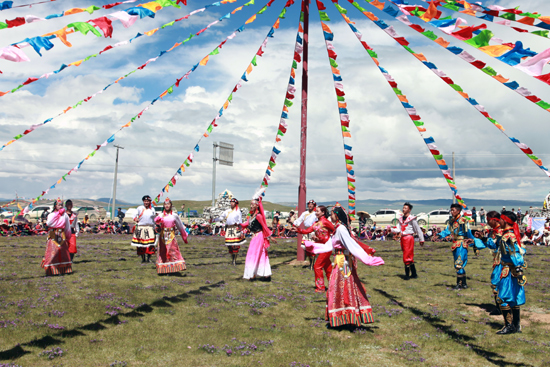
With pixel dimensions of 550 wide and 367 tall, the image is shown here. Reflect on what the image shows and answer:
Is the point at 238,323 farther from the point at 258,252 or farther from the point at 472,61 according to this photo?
the point at 472,61

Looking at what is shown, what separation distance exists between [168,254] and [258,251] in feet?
9.24

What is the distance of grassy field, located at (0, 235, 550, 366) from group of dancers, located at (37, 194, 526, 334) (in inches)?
16.9

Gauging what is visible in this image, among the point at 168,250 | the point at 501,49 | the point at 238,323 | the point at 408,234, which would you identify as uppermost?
the point at 501,49

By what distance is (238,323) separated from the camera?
26.3 ft

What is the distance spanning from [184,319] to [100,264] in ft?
24.2

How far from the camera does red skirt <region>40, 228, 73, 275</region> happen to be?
1156cm

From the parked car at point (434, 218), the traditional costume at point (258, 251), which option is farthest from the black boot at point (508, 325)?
the parked car at point (434, 218)

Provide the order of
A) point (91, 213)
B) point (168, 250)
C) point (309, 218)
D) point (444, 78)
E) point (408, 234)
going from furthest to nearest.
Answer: point (91, 213), point (309, 218), point (408, 234), point (168, 250), point (444, 78)

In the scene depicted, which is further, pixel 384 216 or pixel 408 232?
A: pixel 384 216

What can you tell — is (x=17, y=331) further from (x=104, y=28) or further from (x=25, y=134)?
(x=104, y=28)

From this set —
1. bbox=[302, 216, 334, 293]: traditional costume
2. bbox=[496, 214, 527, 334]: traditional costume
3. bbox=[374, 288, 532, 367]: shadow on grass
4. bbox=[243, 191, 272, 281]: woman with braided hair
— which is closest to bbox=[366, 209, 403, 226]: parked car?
bbox=[243, 191, 272, 281]: woman with braided hair

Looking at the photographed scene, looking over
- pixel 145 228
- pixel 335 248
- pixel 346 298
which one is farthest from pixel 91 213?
pixel 346 298

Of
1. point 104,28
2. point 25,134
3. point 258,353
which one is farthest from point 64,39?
point 258,353

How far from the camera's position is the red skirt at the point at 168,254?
12.4 meters
